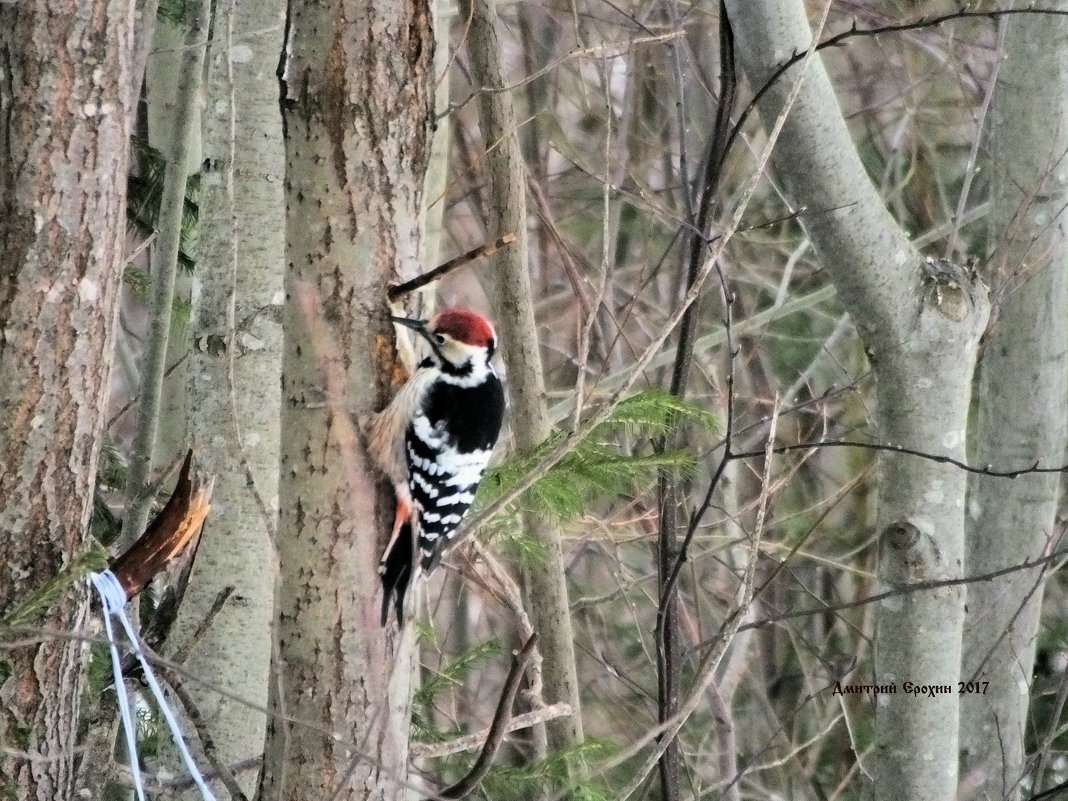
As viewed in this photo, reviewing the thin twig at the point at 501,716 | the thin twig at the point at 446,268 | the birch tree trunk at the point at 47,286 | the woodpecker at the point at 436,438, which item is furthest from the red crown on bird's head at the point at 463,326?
the thin twig at the point at 501,716

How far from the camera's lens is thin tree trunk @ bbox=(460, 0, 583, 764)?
11.3 ft

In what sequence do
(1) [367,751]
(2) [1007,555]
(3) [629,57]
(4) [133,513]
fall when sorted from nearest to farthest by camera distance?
(1) [367,751]
(4) [133,513]
(2) [1007,555]
(3) [629,57]

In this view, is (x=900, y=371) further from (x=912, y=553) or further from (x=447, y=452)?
(x=447, y=452)

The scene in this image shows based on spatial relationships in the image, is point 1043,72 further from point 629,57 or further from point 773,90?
point 629,57

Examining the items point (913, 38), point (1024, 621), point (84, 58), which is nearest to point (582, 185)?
point (913, 38)

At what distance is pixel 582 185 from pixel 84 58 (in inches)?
219

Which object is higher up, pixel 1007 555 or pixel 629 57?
pixel 629 57

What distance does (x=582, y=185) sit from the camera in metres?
7.30

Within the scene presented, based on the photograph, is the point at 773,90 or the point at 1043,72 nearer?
the point at 773,90

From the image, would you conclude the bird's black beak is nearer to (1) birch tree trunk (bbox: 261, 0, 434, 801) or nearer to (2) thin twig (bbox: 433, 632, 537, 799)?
(1) birch tree trunk (bbox: 261, 0, 434, 801)

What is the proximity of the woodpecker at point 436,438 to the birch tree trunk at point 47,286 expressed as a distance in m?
0.50

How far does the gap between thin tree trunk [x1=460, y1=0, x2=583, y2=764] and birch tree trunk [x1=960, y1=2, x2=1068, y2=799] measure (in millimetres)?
1304

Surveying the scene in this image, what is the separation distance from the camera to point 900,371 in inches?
109

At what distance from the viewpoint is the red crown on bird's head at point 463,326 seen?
248 centimetres
